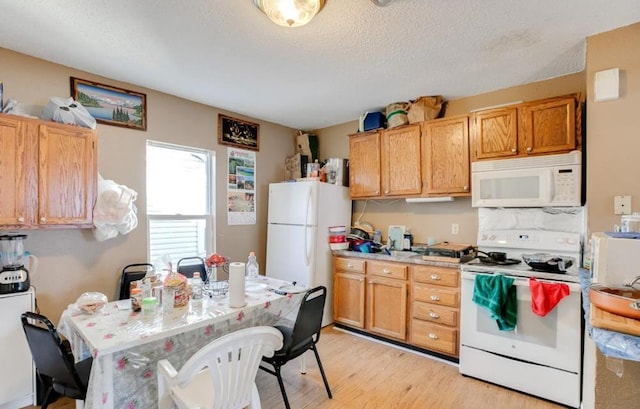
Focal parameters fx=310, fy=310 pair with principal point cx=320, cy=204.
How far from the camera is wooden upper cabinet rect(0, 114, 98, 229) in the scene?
6.89ft

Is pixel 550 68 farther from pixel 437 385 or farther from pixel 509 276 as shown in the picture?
pixel 437 385

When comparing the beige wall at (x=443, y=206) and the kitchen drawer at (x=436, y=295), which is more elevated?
the beige wall at (x=443, y=206)

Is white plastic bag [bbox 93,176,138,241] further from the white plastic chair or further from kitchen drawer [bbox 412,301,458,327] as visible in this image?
kitchen drawer [bbox 412,301,458,327]

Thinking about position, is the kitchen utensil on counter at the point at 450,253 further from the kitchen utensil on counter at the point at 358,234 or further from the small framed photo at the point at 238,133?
the small framed photo at the point at 238,133

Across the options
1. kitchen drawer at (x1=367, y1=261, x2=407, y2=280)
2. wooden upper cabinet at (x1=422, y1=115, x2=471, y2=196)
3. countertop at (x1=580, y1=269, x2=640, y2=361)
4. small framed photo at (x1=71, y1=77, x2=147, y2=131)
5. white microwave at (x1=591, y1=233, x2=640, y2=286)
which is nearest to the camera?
countertop at (x1=580, y1=269, x2=640, y2=361)

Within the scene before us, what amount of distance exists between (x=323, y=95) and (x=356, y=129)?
3.36 feet

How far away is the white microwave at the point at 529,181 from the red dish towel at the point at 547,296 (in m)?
0.72

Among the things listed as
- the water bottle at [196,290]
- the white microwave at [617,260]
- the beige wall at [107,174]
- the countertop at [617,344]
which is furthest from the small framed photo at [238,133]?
the countertop at [617,344]

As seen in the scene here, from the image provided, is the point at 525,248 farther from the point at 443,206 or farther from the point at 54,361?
the point at 54,361

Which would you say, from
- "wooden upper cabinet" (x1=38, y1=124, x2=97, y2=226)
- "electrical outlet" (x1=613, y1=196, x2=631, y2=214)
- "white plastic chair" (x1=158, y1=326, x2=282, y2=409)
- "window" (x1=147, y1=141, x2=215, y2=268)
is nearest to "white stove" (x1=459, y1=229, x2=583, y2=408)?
"electrical outlet" (x1=613, y1=196, x2=631, y2=214)

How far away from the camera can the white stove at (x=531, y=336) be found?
85.3 inches

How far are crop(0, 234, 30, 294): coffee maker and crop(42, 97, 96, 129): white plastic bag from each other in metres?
0.89

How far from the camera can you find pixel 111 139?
2.80 metres

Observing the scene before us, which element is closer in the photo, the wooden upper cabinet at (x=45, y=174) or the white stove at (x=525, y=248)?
the wooden upper cabinet at (x=45, y=174)
